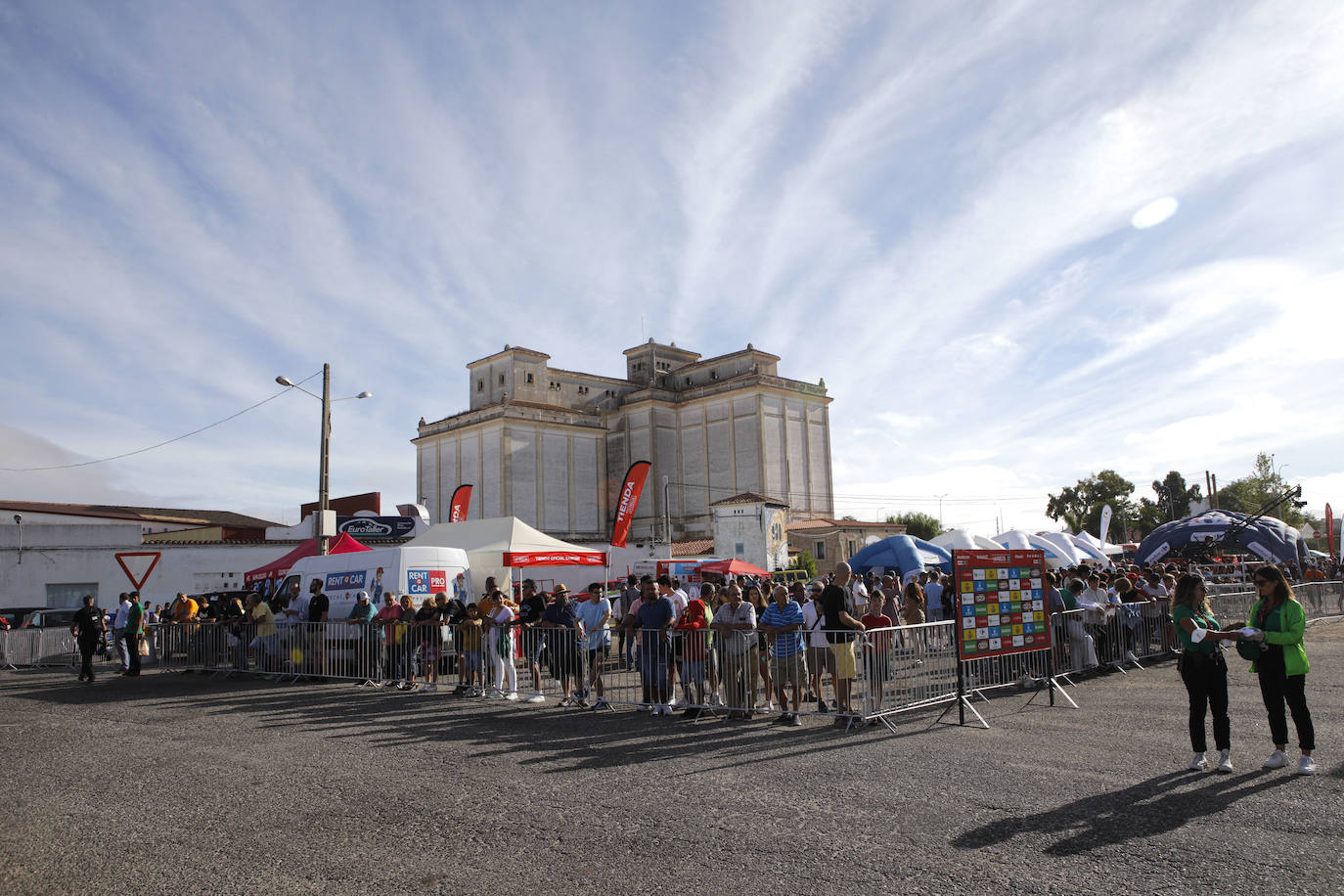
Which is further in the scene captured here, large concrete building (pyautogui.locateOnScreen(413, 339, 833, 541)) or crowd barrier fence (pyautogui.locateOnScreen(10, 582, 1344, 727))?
large concrete building (pyautogui.locateOnScreen(413, 339, 833, 541))

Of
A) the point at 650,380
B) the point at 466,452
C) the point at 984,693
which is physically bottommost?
the point at 984,693

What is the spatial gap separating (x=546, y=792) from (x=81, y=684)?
13367mm

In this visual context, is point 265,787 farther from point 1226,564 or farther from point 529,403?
point 529,403

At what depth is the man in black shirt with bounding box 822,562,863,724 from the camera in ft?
33.5

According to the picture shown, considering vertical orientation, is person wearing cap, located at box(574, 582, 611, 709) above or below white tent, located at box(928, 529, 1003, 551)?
below

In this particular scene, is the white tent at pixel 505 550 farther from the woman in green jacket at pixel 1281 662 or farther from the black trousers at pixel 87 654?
the woman in green jacket at pixel 1281 662

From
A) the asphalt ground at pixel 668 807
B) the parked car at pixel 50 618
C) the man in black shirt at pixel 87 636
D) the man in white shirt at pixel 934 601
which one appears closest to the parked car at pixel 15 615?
the parked car at pixel 50 618

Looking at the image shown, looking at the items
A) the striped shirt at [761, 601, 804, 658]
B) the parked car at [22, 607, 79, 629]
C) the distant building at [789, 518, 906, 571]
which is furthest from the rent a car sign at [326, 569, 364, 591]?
the distant building at [789, 518, 906, 571]

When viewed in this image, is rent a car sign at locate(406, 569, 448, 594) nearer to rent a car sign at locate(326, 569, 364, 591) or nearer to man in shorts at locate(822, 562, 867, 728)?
rent a car sign at locate(326, 569, 364, 591)

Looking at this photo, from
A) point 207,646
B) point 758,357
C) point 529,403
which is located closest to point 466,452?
point 529,403

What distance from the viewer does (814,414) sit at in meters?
65.1

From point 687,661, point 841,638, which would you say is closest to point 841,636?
point 841,638

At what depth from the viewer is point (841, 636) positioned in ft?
33.9

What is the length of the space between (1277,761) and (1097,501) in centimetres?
8200
